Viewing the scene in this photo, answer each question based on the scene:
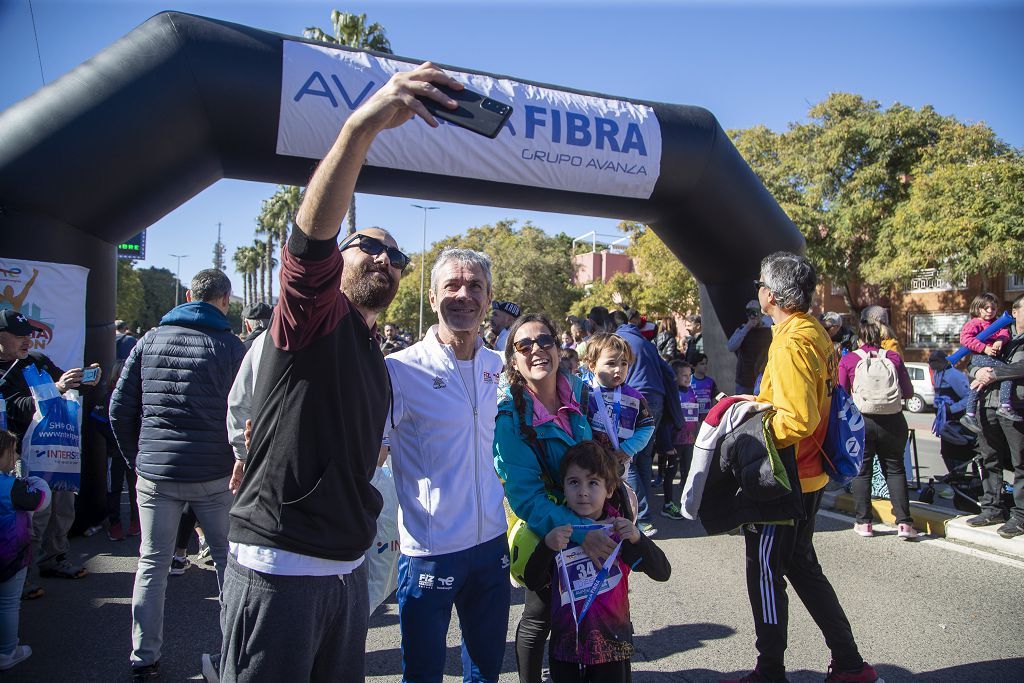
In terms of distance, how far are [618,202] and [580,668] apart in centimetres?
554

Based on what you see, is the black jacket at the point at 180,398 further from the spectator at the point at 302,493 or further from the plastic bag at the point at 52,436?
the spectator at the point at 302,493

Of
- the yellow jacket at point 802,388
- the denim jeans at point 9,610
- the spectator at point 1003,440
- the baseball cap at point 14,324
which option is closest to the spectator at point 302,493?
the yellow jacket at point 802,388

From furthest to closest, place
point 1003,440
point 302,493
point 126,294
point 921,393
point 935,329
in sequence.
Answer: point 126,294, point 935,329, point 921,393, point 1003,440, point 302,493

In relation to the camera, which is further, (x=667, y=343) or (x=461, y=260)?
(x=667, y=343)

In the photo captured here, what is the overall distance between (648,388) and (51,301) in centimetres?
509

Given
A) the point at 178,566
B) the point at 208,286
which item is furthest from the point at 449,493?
the point at 178,566

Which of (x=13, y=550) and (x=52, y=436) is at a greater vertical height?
(x=52, y=436)

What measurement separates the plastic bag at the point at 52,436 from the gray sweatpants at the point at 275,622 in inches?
133

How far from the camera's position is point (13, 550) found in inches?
129

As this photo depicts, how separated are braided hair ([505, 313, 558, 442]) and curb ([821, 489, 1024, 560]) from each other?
450 centimetres

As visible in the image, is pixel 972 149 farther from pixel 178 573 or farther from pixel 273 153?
pixel 178 573

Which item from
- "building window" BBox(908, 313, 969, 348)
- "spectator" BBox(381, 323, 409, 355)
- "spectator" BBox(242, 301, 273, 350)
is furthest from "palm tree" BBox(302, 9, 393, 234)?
"building window" BBox(908, 313, 969, 348)

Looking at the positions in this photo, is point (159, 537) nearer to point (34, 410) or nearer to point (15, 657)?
point (15, 657)

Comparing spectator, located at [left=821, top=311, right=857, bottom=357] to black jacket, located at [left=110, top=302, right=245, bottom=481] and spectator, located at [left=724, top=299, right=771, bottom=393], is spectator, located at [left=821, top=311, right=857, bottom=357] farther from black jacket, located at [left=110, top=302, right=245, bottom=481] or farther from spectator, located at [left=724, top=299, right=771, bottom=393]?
black jacket, located at [left=110, top=302, right=245, bottom=481]
